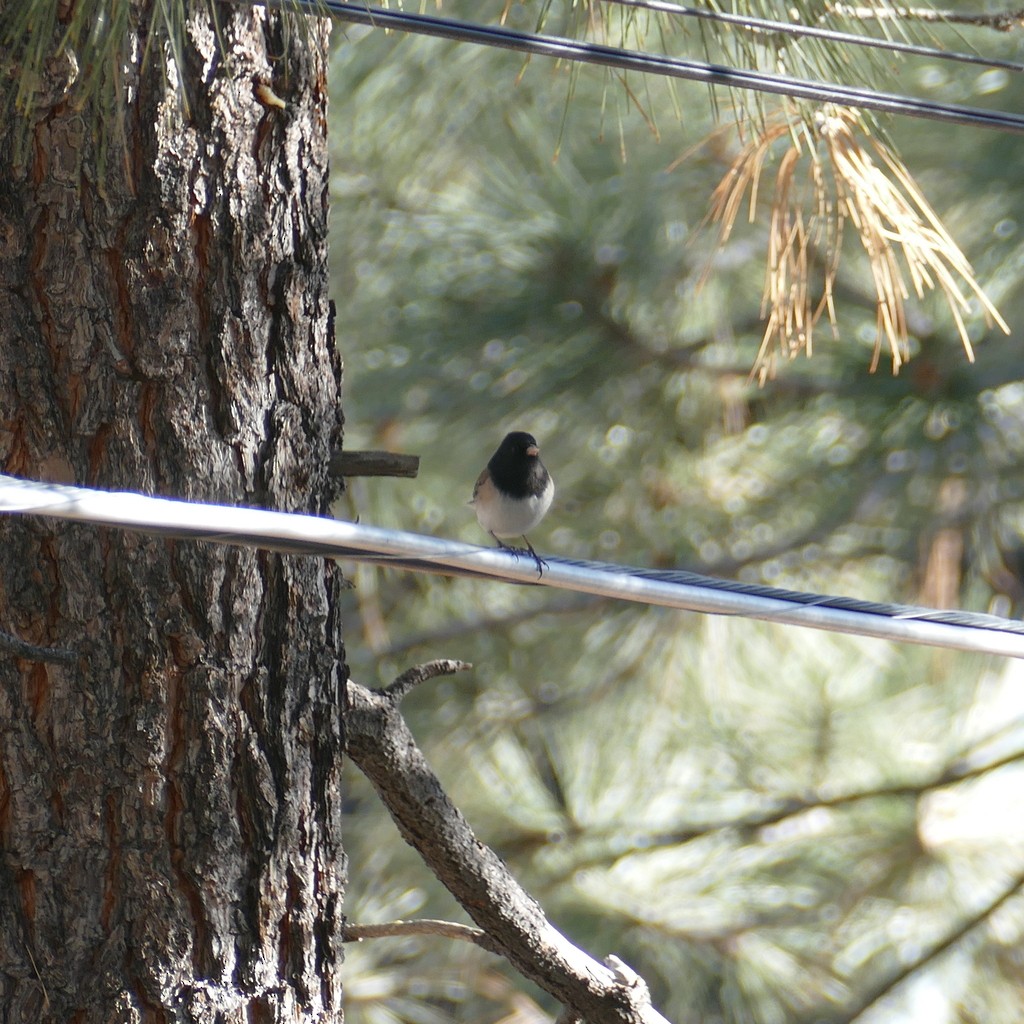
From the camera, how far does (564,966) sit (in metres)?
1.30

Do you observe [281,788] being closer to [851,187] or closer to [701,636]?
[851,187]

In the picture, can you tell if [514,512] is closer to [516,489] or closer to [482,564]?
[516,489]

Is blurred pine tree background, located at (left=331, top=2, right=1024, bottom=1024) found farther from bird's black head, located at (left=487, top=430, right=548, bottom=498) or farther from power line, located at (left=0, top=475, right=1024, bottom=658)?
power line, located at (left=0, top=475, right=1024, bottom=658)

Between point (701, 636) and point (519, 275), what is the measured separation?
3.11 feet

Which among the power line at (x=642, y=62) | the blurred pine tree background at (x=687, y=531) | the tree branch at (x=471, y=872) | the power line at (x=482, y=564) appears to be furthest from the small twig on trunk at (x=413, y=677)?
the blurred pine tree background at (x=687, y=531)

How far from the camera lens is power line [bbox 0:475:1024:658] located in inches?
29.5

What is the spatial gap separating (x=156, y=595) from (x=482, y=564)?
0.33 metres

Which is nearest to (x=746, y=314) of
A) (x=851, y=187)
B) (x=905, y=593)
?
(x=905, y=593)

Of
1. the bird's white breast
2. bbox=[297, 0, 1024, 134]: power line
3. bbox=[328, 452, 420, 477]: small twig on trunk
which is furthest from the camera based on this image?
the bird's white breast

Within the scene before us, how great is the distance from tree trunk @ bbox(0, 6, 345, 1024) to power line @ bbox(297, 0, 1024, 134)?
0.08 meters

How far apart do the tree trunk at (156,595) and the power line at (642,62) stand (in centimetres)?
8

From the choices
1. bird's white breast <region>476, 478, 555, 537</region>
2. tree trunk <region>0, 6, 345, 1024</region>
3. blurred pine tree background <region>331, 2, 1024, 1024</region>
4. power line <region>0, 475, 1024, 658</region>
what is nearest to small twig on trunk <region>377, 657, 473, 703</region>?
tree trunk <region>0, 6, 345, 1024</region>

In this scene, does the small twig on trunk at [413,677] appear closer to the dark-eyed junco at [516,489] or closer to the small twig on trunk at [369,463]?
the small twig on trunk at [369,463]

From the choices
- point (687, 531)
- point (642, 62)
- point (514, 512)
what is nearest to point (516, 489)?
point (514, 512)
